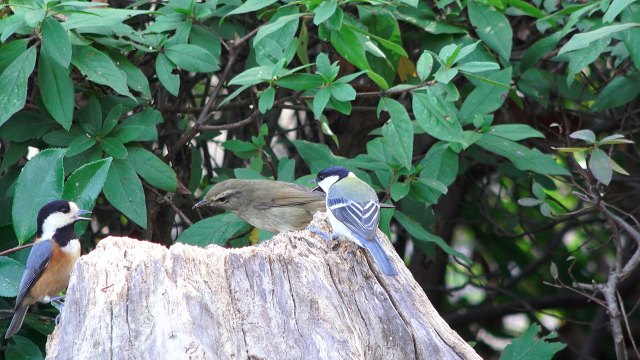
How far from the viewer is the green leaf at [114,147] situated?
188 inches

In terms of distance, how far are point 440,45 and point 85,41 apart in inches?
78.6

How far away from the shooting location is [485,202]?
23.9 feet

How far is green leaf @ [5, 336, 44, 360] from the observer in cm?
457

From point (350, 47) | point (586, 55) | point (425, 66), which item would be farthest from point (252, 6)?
point (586, 55)

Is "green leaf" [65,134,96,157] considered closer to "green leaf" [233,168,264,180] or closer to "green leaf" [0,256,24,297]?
"green leaf" [0,256,24,297]

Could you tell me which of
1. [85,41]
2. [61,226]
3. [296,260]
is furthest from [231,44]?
[296,260]

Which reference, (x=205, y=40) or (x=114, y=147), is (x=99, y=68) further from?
(x=205, y=40)

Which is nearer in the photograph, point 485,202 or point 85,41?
point 85,41

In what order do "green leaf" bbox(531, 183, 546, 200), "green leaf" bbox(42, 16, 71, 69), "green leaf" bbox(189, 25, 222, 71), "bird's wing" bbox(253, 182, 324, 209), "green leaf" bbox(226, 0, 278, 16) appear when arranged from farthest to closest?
"green leaf" bbox(531, 183, 546, 200) → "bird's wing" bbox(253, 182, 324, 209) → "green leaf" bbox(189, 25, 222, 71) → "green leaf" bbox(226, 0, 278, 16) → "green leaf" bbox(42, 16, 71, 69)

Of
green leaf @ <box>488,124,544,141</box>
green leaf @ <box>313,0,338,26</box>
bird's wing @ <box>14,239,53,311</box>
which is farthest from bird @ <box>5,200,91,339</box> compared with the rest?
green leaf @ <box>488,124,544,141</box>

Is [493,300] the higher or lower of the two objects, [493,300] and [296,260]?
the lower

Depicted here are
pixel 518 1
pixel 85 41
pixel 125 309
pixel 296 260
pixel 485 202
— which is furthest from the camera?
pixel 485 202

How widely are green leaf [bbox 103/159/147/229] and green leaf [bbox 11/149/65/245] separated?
414 millimetres

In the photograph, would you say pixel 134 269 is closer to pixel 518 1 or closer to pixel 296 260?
pixel 296 260
